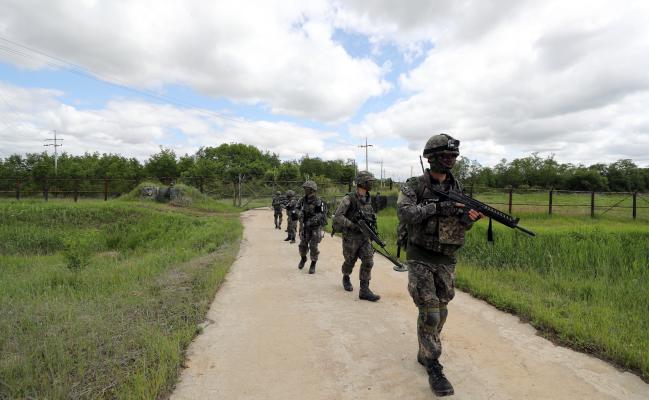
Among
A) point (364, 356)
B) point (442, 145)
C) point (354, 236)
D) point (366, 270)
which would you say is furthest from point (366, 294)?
point (442, 145)

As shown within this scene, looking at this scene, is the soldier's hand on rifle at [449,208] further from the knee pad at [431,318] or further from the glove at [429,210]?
the knee pad at [431,318]

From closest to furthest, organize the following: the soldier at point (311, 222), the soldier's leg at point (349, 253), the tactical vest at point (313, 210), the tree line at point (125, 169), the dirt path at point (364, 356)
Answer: the dirt path at point (364, 356) < the soldier's leg at point (349, 253) < the soldier at point (311, 222) < the tactical vest at point (313, 210) < the tree line at point (125, 169)

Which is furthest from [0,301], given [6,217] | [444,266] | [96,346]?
[6,217]

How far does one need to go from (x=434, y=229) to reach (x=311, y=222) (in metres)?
4.47

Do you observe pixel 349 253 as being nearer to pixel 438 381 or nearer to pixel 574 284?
pixel 438 381

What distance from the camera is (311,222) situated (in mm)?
7520

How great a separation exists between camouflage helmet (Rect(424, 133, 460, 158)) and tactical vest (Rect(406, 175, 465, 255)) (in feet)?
0.82

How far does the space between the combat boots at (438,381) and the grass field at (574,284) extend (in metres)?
1.86

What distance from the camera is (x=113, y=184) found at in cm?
2916

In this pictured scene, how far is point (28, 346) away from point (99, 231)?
14.9 meters

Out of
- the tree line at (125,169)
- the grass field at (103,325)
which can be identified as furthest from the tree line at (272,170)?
the grass field at (103,325)

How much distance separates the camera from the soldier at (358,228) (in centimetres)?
570

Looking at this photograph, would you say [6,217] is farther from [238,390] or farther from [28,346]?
[238,390]

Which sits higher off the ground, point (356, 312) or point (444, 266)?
point (444, 266)
